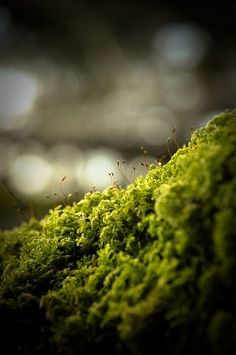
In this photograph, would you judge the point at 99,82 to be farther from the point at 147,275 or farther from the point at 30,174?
the point at 147,275

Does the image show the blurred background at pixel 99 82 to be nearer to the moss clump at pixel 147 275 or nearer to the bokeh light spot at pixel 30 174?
the bokeh light spot at pixel 30 174

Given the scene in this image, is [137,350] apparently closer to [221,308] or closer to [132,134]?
[221,308]

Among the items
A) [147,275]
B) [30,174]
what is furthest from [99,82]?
[147,275]

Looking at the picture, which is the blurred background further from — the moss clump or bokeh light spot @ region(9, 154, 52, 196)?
the moss clump

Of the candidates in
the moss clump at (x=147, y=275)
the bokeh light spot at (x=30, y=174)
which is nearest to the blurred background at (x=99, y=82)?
the bokeh light spot at (x=30, y=174)

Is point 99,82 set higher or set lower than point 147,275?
higher

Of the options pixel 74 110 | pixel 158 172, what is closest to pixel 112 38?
pixel 74 110
